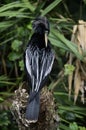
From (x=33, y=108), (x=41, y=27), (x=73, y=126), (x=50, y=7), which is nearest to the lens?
(x=33, y=108)

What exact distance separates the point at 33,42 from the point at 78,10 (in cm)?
206

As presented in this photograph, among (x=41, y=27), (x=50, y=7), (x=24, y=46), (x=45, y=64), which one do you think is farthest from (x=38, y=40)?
(x=50, y=7)

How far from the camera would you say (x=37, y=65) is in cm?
391

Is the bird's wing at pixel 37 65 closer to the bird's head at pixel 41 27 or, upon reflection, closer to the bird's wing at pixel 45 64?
the bird's wing at pixel 45 64

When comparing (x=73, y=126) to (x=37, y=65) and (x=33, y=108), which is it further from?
(x=33, y=108)

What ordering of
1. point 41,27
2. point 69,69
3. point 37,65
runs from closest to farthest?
point 37,65 → point 41,27 → point 69,69

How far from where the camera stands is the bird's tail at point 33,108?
11.5 feet

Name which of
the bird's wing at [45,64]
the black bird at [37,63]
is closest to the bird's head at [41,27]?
the black bird at [37,63]

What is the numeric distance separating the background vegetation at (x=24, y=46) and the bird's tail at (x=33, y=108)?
113 centimetres

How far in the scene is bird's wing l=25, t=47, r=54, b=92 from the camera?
3791 mm

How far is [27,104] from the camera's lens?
11.9 ft

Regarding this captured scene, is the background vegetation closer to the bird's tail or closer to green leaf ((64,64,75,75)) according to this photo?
green leaf ((64,64,75,75))

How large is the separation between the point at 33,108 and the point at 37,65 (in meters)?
0.48

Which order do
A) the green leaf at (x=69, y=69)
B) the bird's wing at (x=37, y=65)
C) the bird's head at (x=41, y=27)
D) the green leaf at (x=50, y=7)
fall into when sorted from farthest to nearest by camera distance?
the green leaf at (x=50, y=7), the green leaf at (x=69, y=69), the bird's head at (x=41, y=27), the bird's wing at (x=37, y=65)
